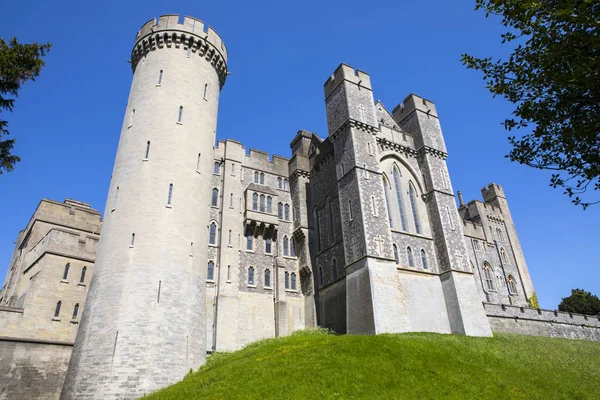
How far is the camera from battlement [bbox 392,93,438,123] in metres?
35.5

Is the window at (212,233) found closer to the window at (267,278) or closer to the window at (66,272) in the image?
the window at (267,278)

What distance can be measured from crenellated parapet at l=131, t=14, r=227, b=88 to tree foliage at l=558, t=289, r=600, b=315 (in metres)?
49.1

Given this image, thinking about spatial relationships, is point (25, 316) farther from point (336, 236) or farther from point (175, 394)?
point (336, 236)

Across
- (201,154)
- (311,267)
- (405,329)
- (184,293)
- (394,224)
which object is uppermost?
(201,154)

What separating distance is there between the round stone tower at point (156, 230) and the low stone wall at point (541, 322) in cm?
2256

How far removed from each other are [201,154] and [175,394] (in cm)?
1412

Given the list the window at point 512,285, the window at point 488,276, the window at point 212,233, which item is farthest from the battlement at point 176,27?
the window at point 512,285

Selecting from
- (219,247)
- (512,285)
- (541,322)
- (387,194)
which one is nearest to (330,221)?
(387,194)

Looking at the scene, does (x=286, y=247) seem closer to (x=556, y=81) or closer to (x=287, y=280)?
(x=287, y=280)

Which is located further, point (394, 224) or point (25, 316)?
point (394, 224)

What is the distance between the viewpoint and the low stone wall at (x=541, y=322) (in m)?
31.7

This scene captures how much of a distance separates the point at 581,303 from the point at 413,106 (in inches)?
1352

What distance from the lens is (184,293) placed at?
2114 cm

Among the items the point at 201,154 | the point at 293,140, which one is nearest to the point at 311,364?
the point at 201,154
